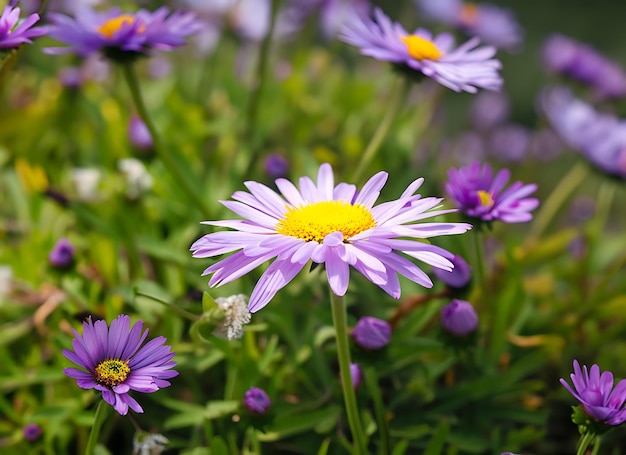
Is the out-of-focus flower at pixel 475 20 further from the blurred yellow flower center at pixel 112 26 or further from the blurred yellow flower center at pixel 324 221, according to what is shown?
the blurred yellow flower center at pixel 324 221

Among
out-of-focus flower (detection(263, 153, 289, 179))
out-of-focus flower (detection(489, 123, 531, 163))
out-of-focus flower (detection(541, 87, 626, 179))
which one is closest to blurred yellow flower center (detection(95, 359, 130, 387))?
out-of-focus flower (detection(263, 153, 289, 179))

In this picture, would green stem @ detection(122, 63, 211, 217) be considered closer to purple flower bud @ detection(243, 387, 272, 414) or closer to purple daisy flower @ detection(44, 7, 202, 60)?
purple daisy flower @ detection(44, 7, 202, 60)

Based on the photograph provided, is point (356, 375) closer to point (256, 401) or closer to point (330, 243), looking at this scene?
point (256, 401)

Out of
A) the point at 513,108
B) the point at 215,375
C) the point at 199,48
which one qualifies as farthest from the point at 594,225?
the point at 513,108

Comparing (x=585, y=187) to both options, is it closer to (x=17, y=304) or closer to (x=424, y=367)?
(x=424, y=367)

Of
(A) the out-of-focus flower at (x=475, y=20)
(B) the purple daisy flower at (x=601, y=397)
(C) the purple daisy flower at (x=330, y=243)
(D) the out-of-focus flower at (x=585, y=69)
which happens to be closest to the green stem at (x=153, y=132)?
(C) the purple daisy flower at (x=330, y=243)

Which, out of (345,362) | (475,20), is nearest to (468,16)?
(475,20)
